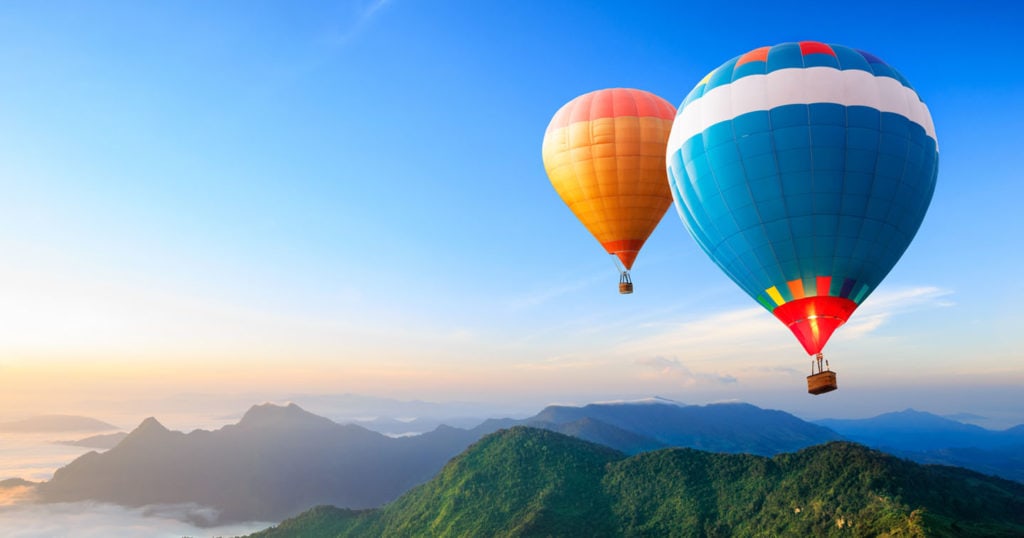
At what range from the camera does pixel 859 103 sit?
2298 centimetres

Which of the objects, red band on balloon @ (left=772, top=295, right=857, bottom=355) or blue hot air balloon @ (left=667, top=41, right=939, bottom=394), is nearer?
blue hot air balloon @ (left=667, top=41, right=939, bottom=394)

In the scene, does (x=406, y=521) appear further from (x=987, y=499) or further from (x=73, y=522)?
(x=73, y=522)

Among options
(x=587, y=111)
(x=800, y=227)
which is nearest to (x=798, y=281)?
(x=800, y=227)

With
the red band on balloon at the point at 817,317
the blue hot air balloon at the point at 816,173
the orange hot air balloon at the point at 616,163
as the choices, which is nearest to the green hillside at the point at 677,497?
the red band on balloon at the point at 817,317

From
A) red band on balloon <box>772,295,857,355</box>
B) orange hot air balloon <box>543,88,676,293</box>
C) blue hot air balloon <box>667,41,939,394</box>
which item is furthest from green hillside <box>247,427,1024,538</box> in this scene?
orange hot air balloon <box>543,88,676,293</box>

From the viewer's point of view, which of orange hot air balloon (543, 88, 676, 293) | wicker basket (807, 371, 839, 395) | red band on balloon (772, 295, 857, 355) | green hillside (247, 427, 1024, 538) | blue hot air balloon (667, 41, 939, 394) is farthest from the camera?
green hillside (247, 427, 1024, 538)

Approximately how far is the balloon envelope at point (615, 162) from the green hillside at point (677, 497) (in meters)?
27.5

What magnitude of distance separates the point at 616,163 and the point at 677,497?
43250 millimetres

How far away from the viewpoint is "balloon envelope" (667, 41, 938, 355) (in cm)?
2288

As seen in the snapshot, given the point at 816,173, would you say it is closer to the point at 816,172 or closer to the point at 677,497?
the point at 816,172

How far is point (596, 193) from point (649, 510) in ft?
140

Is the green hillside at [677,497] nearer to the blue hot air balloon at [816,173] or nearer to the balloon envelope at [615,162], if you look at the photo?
the blue hot air balloon at [816,173]

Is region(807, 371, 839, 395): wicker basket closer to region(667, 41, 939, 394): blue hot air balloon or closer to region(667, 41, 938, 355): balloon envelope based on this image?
region(667, 41, 939, 394): blue hot air balloon

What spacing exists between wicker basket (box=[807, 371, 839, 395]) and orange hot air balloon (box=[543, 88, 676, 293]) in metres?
15.8
